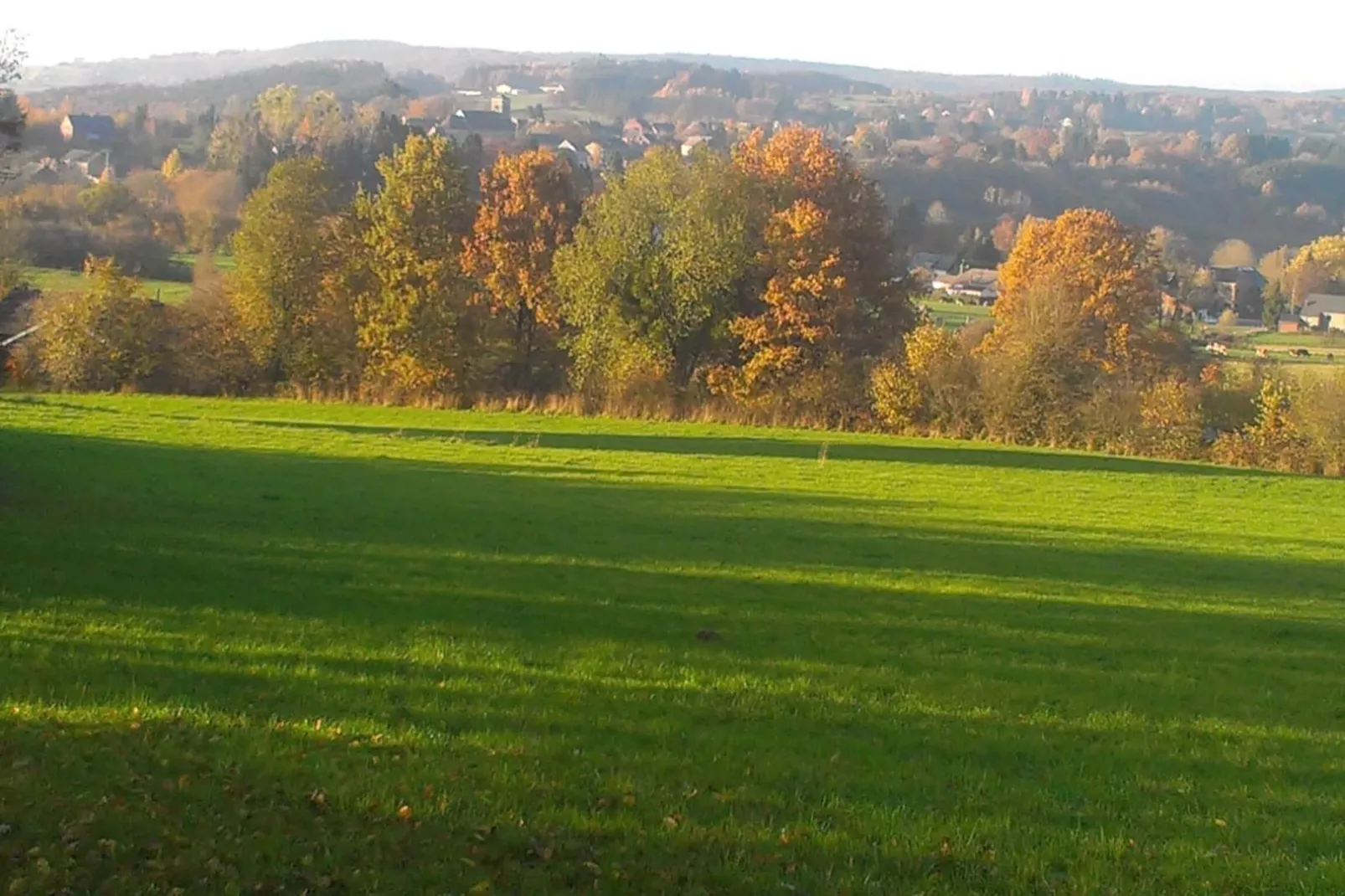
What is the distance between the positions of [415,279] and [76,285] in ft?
54.7

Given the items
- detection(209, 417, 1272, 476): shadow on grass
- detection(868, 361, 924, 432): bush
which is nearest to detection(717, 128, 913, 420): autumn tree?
detection(868, 361, 924, 432): bush

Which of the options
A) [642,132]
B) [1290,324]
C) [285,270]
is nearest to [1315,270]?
[1290,324]

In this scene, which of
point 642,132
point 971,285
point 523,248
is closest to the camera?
point 523,248

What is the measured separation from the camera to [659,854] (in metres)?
6.47

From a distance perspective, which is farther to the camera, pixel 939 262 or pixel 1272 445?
pixel 939 262

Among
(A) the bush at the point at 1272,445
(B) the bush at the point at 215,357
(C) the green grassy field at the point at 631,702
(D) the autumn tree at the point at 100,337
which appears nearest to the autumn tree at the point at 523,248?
(B) the bush at the point at 215,357

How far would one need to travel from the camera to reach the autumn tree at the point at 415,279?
50.2 meters

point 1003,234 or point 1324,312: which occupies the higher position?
point 1003,234

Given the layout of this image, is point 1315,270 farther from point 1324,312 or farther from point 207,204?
point 207,204

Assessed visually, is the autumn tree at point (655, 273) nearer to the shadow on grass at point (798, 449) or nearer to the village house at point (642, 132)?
the shadow on grass at point (798, 449)

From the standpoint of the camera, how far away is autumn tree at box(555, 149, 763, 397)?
50.1 m

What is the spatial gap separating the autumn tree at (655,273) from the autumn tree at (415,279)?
4.53 meters

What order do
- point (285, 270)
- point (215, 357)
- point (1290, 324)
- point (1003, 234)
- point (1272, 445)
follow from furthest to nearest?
point (1003, 234)
point (1290, 324)
point (215, 357)
point (285, 270)
point (1272, 445)

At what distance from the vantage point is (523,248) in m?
53.8
